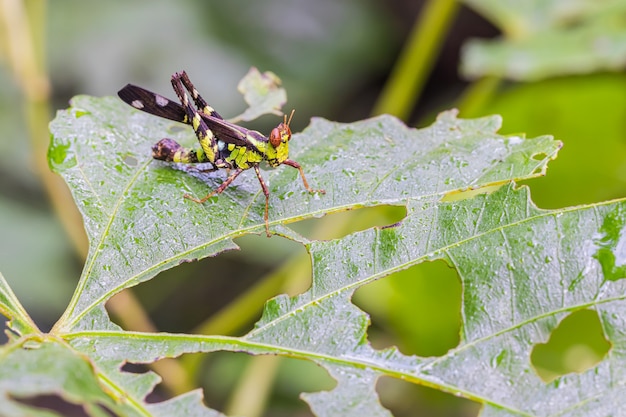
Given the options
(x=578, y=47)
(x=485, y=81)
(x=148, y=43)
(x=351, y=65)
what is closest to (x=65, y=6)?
(x=148, y=43)

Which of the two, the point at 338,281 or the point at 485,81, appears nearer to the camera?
the point at 338,281

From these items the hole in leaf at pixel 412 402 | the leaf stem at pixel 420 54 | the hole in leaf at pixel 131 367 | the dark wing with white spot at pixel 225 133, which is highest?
the leaf stem at pixel 420 54

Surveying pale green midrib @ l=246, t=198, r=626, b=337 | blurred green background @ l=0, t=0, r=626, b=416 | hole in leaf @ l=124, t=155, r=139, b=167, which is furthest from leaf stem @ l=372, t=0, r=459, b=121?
pale green midrib @ l=246, t=198, r=626, b=337

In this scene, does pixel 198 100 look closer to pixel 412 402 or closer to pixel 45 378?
pixel 45 378

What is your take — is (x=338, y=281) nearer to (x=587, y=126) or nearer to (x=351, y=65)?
(x=587, y=126)

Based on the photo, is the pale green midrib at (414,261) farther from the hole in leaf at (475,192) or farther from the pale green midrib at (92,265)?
the pale green midrib at (92,265)

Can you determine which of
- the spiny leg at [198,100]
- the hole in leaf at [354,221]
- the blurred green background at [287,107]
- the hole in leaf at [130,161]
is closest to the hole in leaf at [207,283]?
the blurred green background at [287,107]

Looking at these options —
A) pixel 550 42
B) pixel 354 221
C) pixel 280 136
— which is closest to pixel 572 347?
pixel 354 221
